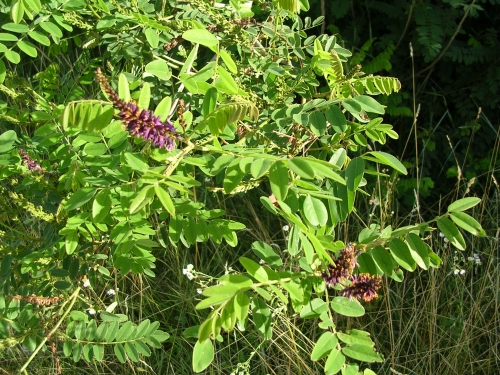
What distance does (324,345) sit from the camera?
4.08 feet

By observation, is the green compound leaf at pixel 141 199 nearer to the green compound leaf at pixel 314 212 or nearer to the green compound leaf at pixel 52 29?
the green compound leaf at pixel 314 212

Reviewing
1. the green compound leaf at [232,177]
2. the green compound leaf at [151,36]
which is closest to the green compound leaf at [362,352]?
the green compound leaf at [232,177]

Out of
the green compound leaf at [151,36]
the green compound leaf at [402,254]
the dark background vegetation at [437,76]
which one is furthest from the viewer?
the dark background vegetation at [437,76]

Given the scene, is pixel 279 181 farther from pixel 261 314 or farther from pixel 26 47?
pixel 26 47

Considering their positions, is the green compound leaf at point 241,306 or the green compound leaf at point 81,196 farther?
the green compound leaf at point 81,196

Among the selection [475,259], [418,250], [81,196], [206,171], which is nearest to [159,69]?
[206,171]

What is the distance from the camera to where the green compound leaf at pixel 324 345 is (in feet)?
4.02

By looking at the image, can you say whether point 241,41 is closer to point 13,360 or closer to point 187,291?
point 187,291

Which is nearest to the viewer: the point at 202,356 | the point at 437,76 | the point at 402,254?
the point at 202,356

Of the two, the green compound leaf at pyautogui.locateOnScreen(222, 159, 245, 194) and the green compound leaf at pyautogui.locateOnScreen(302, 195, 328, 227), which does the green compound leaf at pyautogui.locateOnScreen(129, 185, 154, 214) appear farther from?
the green compound leaf at pyautogui.locateOnScreen(302, 195, 328, 227)

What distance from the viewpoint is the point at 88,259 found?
1.65 m

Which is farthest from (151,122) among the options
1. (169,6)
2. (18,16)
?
(169,6)

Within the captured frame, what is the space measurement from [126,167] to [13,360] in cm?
137

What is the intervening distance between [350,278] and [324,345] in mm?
142
